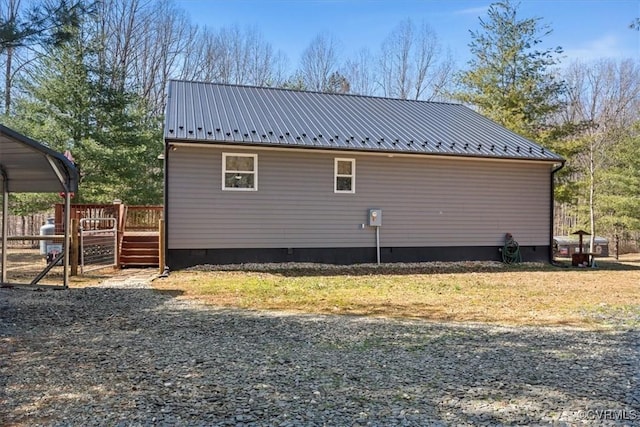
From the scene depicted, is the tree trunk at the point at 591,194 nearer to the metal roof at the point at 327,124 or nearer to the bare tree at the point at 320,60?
the metal roof at the point at 327,124

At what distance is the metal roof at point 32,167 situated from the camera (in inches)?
227

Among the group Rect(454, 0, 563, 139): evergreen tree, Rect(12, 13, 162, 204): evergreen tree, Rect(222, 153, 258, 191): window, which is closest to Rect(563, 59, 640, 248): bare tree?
Rect(454, 0, 563, 139): evergreen tree

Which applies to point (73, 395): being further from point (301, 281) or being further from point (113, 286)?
point (301, 281)

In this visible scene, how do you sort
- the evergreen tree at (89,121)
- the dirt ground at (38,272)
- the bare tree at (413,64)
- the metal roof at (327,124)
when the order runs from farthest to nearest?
1. the bare tree at (413,64)
2. the evergreen tree at (89,121)
3. the metal roof at (327,124)
4. the dirt ground at (38,272)

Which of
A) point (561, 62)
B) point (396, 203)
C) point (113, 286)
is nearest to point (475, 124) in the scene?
point (396, 203)

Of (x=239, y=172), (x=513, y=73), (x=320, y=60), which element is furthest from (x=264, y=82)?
(x=239, y=172)

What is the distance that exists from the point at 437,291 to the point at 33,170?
6.72 metres

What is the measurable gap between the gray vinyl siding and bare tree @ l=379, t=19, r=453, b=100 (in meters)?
14.8

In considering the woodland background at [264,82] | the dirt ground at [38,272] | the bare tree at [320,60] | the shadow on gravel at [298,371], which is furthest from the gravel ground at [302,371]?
the bare tree at [320,60]

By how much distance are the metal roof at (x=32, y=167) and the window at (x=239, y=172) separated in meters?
3.50

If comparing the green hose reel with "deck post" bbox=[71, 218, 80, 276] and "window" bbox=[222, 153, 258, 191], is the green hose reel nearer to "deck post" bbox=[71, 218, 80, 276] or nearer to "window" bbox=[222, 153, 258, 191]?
"window" bbox=[222, 153, 258, 191]

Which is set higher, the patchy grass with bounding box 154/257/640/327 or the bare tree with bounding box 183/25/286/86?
the bare tree with bounding box 183/25/286/86

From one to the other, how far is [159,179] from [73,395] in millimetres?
14753

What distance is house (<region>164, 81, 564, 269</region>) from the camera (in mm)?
9891
